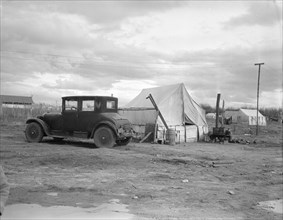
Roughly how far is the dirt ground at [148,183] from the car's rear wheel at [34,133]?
353 centimetres

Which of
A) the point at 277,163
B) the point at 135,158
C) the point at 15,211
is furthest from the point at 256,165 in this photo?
the point at 15,211

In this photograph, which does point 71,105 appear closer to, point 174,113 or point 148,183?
point 148,183

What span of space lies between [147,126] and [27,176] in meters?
12.1

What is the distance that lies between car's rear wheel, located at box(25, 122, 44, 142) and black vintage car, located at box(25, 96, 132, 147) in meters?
0.21

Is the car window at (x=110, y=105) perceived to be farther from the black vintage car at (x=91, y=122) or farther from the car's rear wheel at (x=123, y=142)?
the car's rear wheel at (x=123, y=142)

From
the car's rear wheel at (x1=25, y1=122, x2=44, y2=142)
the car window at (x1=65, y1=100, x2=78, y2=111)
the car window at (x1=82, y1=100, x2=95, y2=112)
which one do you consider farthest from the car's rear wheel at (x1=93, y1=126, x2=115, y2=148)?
the car's rear wheel at (x1=25, y1=122, x2=44, y2=142)

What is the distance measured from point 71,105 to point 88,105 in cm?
79

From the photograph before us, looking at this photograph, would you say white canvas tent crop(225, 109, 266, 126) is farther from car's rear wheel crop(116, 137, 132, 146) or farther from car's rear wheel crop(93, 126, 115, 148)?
car's rear wheel crop(93, 126, 115, 148)

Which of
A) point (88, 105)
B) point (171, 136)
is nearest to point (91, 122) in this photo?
point (88, 105)

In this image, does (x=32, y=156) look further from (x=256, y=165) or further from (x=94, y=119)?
(x=256, y=165)

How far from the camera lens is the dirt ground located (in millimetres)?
6020

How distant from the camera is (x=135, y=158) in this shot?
11617mm

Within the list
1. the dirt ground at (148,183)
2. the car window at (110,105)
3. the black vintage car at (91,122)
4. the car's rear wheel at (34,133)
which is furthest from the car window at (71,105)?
the dirt ground at (148,183)

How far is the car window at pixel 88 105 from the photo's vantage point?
14461 millimetres
